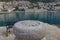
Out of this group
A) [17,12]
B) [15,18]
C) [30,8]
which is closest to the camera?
[15,18]

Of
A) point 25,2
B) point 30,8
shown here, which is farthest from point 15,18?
point 25,2

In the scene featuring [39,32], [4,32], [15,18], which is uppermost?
[39,32]

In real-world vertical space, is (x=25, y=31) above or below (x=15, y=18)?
above

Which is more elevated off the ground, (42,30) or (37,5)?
(42,30)

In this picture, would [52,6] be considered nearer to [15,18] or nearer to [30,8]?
[30,8]

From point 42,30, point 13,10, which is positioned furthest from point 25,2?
point 42,30

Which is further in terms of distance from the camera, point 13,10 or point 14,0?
point 14,0

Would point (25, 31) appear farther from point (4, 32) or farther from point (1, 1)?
point (1, 1)

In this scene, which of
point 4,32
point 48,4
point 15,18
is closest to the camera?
point 4,32

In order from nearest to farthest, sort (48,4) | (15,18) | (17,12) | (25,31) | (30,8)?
(25,31), (15,18), (17,12), (30,8), (48,4)
